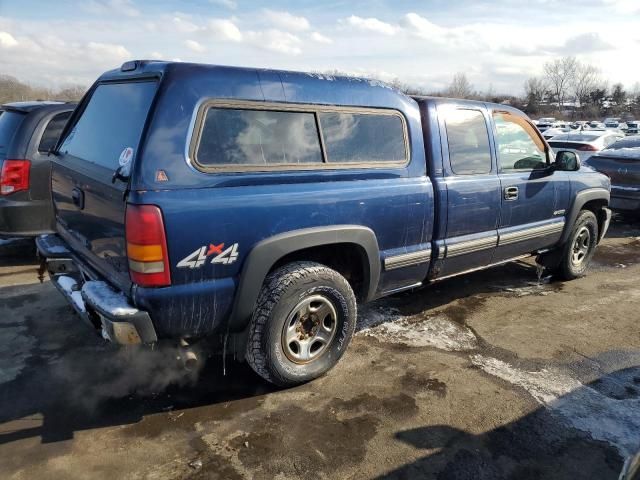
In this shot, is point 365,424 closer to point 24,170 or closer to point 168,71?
point 168,71

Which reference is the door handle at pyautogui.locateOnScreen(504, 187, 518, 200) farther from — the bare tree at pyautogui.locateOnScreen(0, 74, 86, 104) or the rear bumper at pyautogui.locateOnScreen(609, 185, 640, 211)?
the bare tree at pyautogui.locateOnScreen(0, 74, 86, 104)

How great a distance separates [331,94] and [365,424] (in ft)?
6.93

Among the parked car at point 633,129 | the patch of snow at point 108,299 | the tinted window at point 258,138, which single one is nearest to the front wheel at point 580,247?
the tinted window at point 258,138

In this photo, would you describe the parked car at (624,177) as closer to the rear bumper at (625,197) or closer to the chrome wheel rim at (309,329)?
the rear bumper at (625,197)

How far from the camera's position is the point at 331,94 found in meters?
3.36

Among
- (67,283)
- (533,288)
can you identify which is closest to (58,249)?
(67,283)

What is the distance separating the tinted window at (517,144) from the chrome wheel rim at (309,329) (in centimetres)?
221

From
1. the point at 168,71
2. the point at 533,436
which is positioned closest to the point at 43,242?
the point at 168,71

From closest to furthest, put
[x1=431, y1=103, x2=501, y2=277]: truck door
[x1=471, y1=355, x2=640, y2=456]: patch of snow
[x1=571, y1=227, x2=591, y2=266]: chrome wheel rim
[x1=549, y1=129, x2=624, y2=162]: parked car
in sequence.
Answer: [x1=471, y1=355, x2=640, y2=456]: patch of snow → [x1=431, y1=103, x2=501, y2=277]: truck door → [x1=571, y1=227, x2=591, y2=266]: chrome wheel rim → [x1=549, y1=129, x2=624, y2=162]: parked car

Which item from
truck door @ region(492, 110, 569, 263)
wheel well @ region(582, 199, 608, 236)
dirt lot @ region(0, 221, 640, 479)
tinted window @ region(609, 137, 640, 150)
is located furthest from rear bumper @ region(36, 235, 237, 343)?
tinted window @ region(609, 137, 640, 150)

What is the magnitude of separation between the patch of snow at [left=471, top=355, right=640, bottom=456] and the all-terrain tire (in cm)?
112

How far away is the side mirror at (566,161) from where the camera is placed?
15.9 ft

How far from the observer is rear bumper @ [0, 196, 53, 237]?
16.8 feet

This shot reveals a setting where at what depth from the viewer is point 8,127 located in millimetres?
5301
